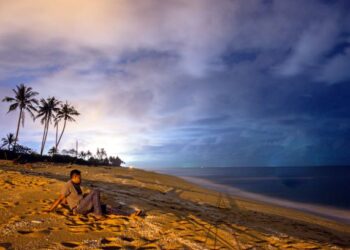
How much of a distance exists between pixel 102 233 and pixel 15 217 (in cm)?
212

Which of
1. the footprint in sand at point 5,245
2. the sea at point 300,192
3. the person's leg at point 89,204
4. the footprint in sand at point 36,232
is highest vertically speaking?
the person's leg at point 89,204

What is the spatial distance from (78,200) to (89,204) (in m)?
0.36

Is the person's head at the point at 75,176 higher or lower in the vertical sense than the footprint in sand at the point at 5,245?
higher

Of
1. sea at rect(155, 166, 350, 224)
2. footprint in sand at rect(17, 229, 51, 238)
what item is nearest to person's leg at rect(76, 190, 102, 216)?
footprint in sand at rect(17, 229, 51, 238)

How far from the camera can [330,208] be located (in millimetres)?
21641

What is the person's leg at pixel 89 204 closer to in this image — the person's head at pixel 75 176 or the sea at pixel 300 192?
the person's head at pixel 75 176

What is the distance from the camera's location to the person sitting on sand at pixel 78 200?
23.0ft

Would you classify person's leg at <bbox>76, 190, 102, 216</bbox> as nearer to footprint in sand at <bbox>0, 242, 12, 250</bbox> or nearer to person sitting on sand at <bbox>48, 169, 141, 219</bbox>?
person sitting on sand at <bbox>48, 169, 141, 219</bbox>

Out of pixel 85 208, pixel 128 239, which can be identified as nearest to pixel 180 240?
pixel 128 239

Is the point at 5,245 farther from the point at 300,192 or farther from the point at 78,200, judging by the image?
the point at 300,192

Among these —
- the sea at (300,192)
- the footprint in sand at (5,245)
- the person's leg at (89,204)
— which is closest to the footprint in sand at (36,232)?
the footprint in sand at (5,245)

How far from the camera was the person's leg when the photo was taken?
275 inches

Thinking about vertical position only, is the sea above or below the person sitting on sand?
below

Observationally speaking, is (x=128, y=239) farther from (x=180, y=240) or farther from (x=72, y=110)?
(x=72, y=110)
